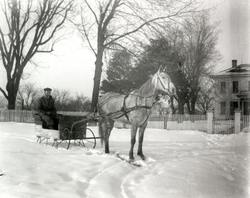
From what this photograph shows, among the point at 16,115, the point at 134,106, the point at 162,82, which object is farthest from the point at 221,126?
the point at 16,115

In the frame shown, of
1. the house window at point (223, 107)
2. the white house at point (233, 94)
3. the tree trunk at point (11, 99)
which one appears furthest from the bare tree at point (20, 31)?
the house window at point (223, 107)

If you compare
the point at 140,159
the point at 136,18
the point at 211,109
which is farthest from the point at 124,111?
the point at 211,109

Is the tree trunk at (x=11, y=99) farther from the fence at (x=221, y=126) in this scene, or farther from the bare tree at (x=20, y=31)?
the fence at (x=221, y=126)

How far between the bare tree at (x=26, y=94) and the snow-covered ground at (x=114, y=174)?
82 centimetres

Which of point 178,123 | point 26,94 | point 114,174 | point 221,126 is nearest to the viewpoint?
point 114,174

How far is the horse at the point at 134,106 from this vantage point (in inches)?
298

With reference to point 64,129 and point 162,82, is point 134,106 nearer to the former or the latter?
point 162,82

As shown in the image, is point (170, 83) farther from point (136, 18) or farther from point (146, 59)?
point (136, 18)

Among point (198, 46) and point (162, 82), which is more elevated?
point (198, 46)

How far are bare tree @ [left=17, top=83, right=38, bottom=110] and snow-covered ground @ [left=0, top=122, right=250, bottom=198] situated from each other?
822mm

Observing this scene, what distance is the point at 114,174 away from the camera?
22.0 ft

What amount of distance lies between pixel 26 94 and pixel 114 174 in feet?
7.39

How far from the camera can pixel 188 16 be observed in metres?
8.29

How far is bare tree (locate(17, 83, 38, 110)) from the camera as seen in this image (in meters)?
7.11
